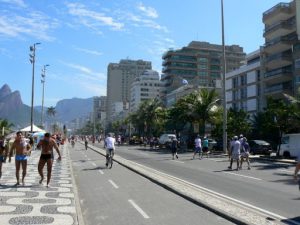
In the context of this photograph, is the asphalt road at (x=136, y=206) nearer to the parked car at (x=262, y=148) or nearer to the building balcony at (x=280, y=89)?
the parked car at (x=262, y=148)

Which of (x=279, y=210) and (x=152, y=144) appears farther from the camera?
(x=152, y=144)

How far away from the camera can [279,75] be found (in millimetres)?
64375

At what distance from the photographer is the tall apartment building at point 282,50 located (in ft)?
203

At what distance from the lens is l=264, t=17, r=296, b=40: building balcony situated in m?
63.2

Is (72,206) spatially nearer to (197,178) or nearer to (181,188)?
(181,188)

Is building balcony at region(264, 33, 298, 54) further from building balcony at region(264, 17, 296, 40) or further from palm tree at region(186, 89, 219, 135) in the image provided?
palm tree at region(186, 89, 219, 135)

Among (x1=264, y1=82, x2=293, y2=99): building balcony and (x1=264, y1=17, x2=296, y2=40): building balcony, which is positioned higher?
(x1=264, y1=17, x2=296, y2=40): building balcony

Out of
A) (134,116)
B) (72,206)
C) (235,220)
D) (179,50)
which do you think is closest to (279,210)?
(235,220)

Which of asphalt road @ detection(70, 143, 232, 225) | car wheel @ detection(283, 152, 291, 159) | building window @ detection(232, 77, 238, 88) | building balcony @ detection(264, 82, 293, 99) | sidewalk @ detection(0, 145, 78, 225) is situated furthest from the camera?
building window @ detection(232, 77, 238, 88)

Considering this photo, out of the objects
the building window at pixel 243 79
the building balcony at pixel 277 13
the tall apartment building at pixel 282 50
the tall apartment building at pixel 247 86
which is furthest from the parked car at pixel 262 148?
the building window at pixel 243 79

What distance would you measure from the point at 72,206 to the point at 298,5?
964 centimetres

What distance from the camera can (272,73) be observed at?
66.8m

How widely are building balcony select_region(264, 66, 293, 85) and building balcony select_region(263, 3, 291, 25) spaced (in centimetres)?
728

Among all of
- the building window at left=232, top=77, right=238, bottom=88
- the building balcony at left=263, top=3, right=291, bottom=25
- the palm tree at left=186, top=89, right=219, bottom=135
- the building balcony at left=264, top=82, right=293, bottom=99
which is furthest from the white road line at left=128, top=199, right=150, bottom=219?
the building window at left=232, top=77, right=238, bottom=88
